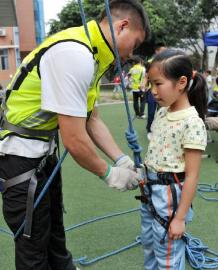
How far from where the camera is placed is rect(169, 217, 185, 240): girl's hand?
6.06ft

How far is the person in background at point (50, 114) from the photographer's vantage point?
1555 mm

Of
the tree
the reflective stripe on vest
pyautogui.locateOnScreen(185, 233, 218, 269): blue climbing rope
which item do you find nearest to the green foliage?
the tree

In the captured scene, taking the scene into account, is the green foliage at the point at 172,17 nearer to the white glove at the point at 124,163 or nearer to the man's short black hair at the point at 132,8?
the white glove at the point at 124,163

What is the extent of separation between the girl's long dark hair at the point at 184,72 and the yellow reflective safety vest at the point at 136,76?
676 cm

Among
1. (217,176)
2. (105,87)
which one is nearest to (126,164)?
(217,176)

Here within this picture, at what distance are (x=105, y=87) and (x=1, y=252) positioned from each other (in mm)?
18230

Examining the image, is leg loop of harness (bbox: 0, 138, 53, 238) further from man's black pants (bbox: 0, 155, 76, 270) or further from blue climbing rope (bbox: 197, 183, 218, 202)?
blue climbing rope (bbox: 197, 183, 218, 202)

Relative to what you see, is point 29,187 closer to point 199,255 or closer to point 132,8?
point 132,8

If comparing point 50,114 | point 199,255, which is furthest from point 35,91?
point 199,255

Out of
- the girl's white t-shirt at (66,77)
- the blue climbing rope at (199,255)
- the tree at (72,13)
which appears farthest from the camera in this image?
the tree at (72,13)

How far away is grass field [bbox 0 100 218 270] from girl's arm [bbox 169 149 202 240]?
2.73ft

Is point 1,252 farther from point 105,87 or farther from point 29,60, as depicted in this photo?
point 105,87

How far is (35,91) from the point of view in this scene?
170cm

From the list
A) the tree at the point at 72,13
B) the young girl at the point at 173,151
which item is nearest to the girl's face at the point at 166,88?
the young girl at the point at 173,151
